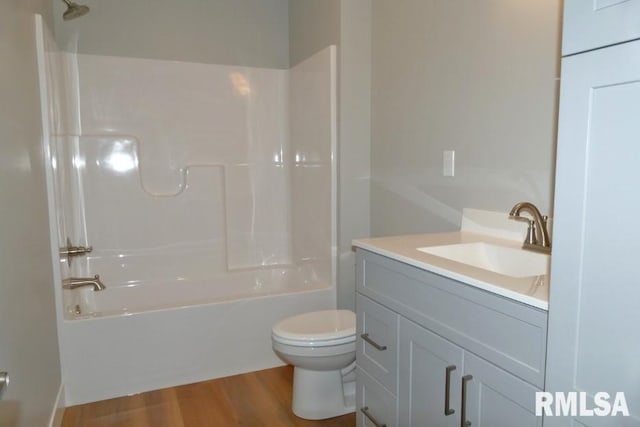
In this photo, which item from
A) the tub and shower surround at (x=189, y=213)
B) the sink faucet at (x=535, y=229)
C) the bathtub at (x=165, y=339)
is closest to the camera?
the sink faucet at (x=535, y=229)

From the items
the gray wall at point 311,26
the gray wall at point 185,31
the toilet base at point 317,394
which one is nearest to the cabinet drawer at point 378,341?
the toilet base at point 317,394

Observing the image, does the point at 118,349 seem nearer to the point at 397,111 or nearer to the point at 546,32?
the point at 397,111

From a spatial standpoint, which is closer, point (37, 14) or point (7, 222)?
point (7, 222)

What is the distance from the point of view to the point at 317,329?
2139 millimetres

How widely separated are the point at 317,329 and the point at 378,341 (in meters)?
0.60

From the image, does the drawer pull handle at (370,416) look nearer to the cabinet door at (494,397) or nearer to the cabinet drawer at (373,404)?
the cabinet drawer at (373,404)

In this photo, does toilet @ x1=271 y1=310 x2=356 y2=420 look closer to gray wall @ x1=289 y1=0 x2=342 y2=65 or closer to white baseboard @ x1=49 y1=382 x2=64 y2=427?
white baseboard @ x1=49 y1=382 x2=64 y2=427

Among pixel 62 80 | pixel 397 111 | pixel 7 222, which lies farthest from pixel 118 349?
pixel 397 111

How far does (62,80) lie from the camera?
8.96 ft

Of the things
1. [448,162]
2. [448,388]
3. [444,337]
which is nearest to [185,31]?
[448,162]

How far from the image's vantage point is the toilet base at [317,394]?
2.11 metres

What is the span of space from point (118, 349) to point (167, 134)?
57.0 inches

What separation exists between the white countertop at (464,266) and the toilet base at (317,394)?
2.60 feet

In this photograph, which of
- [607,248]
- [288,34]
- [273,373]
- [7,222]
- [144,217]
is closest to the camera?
[607,248]
